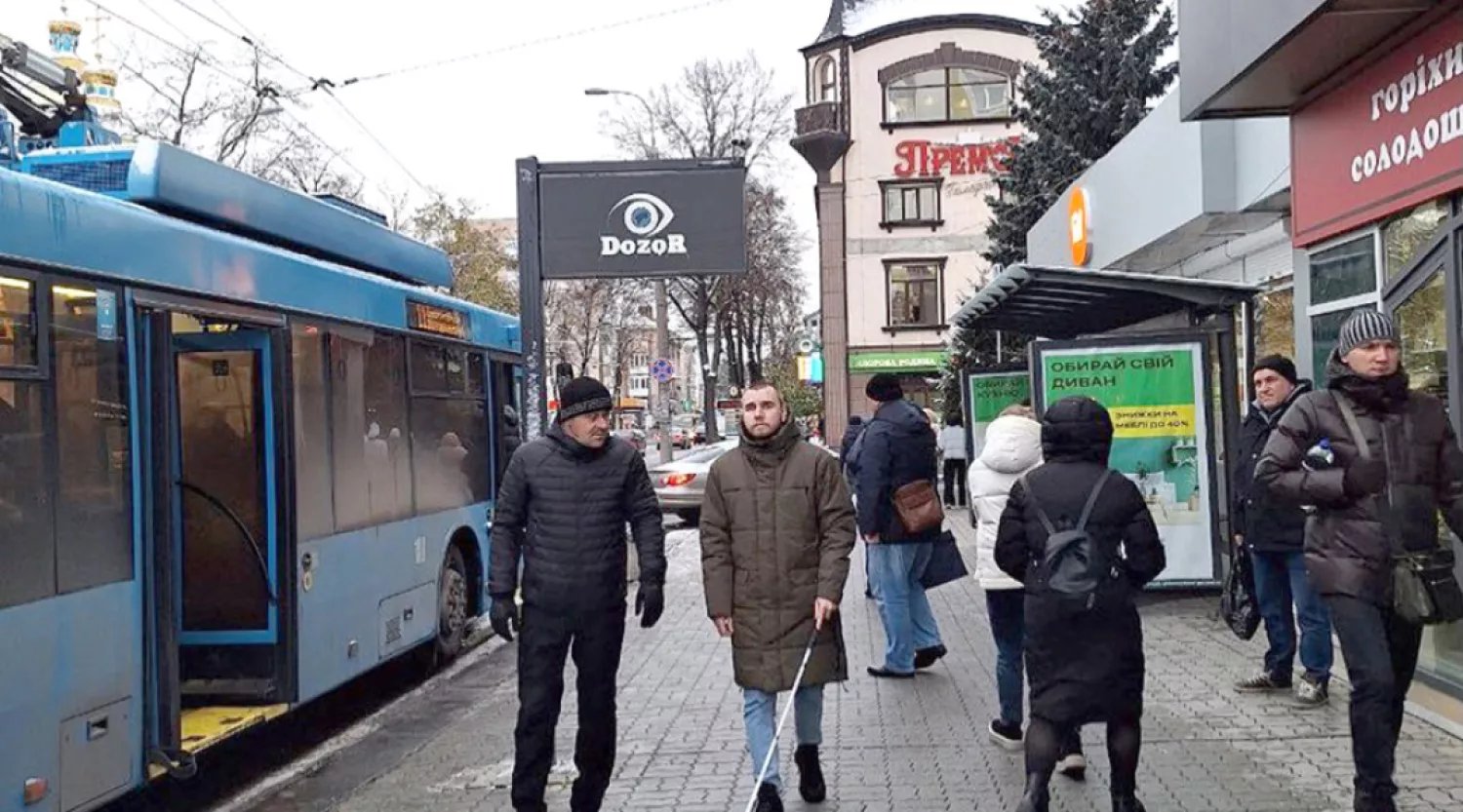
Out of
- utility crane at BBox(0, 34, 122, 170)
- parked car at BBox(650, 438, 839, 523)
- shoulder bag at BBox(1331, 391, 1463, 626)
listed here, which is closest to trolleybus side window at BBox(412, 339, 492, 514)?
utility crane at BBox(0, 34, 122, 170)

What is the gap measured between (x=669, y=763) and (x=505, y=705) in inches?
80.8

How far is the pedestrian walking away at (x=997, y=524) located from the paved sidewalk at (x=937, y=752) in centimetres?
36

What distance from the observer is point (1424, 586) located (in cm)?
486

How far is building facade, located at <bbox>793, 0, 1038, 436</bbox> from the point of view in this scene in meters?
45.8

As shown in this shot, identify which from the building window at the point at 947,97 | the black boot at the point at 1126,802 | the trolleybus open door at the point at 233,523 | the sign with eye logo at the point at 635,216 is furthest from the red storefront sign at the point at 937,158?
the black boot at the point at 1126,802

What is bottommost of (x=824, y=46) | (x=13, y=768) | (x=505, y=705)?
(x=505, y=705)

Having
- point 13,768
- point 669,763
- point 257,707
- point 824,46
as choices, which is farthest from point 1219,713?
point 824,46

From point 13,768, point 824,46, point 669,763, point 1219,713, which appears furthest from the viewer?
point 824,46

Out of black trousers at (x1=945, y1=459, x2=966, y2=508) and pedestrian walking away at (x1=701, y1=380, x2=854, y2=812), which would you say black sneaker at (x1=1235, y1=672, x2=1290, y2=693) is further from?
black trousers at (x1=945, y1=459, x2=966, y2=508)

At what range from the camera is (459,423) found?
10.4 m

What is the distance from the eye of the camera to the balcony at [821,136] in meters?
44.9

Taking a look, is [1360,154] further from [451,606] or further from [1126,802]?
[451,606]

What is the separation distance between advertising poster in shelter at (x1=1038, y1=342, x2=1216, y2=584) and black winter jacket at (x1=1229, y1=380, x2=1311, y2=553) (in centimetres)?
312

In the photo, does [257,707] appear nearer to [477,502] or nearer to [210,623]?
[210,623]
